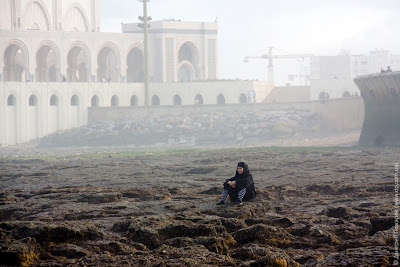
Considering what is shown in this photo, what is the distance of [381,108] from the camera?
26031 mm

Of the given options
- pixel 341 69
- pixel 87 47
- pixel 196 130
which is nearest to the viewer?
pixel 196 130

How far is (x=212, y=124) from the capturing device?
136 feet

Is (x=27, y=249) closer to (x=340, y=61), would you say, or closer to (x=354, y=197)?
(x=354, y=197)

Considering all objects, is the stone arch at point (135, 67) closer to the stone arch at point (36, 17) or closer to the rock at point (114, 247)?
the stone arch at point (36, 17)

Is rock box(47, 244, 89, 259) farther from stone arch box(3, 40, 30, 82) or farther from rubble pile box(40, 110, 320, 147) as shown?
stone arch box(3, 40, 30, 82)

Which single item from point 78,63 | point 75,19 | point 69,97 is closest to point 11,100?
point 69,97

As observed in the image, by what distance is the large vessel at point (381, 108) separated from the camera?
25.0m

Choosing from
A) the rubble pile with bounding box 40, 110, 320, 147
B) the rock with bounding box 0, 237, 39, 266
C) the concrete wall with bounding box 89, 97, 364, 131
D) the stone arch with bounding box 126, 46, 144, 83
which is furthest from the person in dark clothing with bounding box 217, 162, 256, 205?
the stone arch with bounding box 126, 46, 144, 83

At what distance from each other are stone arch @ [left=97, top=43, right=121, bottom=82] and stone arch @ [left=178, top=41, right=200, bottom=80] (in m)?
5.40

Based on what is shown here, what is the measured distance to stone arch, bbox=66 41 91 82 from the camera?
4862cm

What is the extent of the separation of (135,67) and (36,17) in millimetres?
9367

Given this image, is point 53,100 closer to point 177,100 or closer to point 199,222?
point 177,100

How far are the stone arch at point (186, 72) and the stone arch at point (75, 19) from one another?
832cm

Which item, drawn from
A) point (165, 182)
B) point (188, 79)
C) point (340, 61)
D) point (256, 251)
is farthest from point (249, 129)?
point (340, 61)
